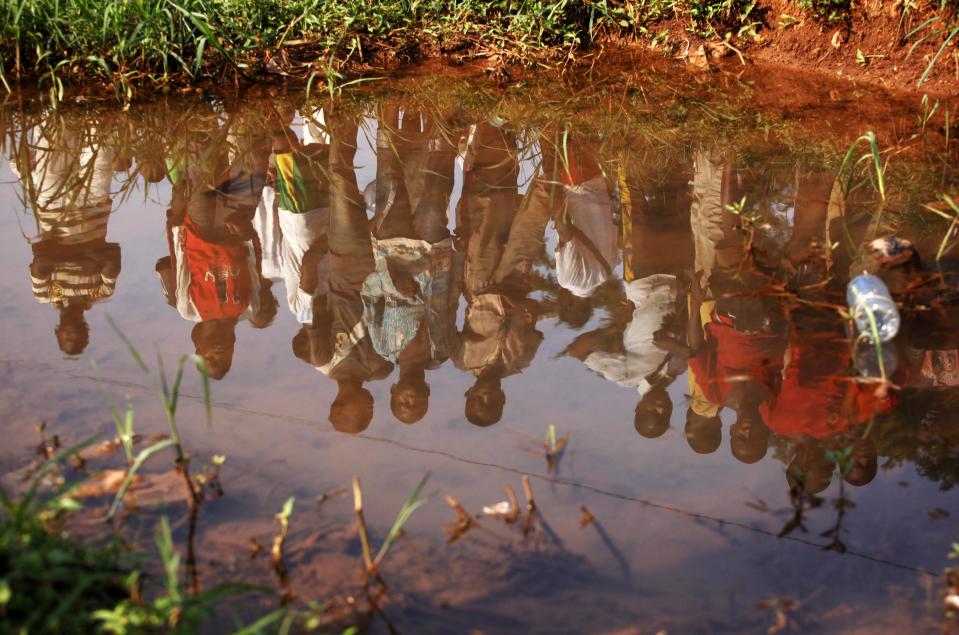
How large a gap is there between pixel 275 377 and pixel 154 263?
Answer: 1.09 meters

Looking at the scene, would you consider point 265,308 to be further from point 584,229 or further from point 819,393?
point 819,393

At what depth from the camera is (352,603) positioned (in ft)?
6.91

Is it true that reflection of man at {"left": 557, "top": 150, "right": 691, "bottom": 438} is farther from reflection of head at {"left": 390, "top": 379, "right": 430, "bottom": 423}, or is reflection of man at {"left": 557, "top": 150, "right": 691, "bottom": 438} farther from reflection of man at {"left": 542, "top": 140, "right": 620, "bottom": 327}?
reflection of head at {"left": 390, "top": 379, "right": 430, "bottom": 423}

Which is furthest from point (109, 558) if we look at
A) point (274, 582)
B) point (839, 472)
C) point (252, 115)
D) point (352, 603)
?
point (252, 115)

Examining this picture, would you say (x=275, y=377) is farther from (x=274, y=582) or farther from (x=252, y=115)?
(x=252, y=115)

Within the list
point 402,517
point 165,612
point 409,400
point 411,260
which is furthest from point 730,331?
point 165,612

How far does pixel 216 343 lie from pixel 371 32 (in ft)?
11.6

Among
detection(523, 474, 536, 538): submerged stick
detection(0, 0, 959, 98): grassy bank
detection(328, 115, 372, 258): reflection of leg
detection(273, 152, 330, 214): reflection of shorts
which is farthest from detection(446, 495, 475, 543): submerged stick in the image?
detection(0, 0, 959, 98): grassy bank

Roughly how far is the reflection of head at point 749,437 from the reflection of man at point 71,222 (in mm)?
2145

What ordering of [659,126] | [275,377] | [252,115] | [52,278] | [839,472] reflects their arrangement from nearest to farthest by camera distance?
[839,472], [275,377], [52,278], [659,126], [252,115]

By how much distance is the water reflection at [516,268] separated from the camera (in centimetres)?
288

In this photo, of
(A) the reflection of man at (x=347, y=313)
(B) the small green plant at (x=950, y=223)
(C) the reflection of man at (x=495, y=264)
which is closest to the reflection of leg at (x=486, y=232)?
(C) the reflection of man at (x=495, y=264)

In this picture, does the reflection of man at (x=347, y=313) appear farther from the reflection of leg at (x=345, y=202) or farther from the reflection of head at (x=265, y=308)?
the reflection of head at (x=265, y=308)

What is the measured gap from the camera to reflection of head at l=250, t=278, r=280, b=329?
11.2 ft
